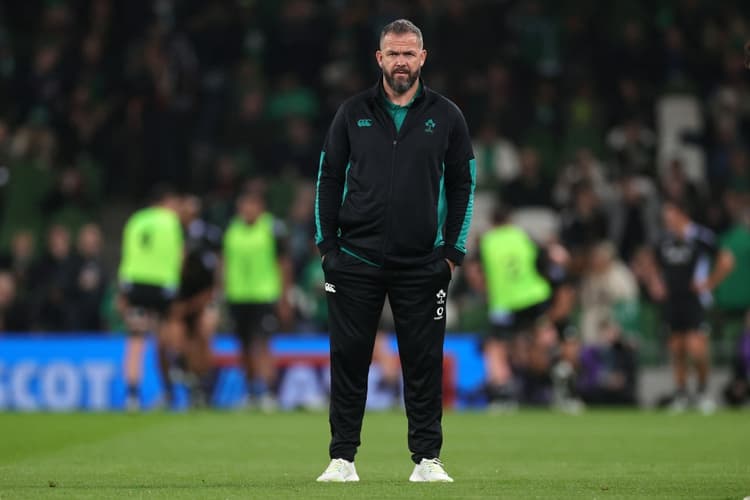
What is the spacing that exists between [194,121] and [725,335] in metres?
8.46

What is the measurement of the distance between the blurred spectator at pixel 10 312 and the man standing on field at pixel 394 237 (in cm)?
1239

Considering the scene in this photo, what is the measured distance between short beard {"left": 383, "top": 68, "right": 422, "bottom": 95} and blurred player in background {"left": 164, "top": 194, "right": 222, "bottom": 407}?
1032 centimetres

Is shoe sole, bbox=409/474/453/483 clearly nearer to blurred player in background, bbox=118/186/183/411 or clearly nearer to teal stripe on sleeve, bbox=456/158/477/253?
Result: teal stripe on sleeve, bbox=456/158/477/253

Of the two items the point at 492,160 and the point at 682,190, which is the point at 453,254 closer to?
the point at 682,190

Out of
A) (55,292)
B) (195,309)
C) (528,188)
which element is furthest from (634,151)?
(55,292)

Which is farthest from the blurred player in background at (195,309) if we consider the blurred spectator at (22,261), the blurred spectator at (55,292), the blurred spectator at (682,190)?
the blurred spectator at (682,190)

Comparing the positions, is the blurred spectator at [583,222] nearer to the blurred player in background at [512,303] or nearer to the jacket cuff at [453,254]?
the blurred player in background at [512,303]

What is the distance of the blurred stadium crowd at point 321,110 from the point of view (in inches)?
821

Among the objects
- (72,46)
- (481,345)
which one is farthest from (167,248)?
(72,46)

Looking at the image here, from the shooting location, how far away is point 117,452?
10766mm

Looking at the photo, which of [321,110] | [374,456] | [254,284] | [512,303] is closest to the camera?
[374,456]

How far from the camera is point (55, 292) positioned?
19656 millimetres

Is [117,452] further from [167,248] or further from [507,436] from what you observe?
[167,248]

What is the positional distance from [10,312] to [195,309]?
312 centimetres
